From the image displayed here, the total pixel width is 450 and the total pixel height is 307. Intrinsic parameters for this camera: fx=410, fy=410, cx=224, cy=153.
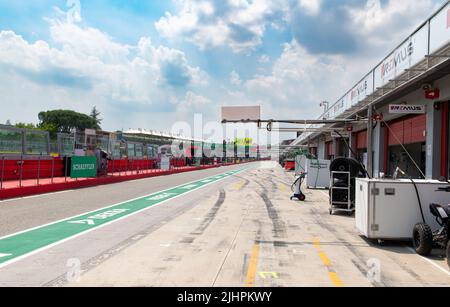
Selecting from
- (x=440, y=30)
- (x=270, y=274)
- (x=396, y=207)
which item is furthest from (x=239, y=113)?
(x=270, y=274)

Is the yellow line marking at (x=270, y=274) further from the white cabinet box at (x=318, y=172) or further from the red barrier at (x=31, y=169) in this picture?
the white cabinet box at (x=318, y=172)

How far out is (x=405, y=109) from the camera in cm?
1222

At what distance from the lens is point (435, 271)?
6496 mm

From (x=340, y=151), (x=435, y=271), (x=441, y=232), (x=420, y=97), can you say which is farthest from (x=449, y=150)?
(x=340, y=151)

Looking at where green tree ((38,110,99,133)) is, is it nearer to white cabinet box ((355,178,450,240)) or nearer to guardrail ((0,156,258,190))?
guardrail ((0,156,258,190))

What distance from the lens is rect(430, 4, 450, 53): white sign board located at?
10180 millimetres

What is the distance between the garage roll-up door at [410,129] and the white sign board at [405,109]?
1363mm

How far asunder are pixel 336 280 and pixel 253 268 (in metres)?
1.27

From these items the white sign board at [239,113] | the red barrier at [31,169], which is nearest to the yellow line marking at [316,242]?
the white sign board at [239,113]

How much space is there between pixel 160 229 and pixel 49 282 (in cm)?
445

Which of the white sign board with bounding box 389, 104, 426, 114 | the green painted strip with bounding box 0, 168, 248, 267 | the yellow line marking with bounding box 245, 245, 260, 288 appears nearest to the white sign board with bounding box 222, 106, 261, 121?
the green painted strip with bounding box 0, 168, 248, 267

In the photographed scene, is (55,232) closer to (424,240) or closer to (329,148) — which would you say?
(424,240)

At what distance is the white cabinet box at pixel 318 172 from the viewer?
24044 mm
